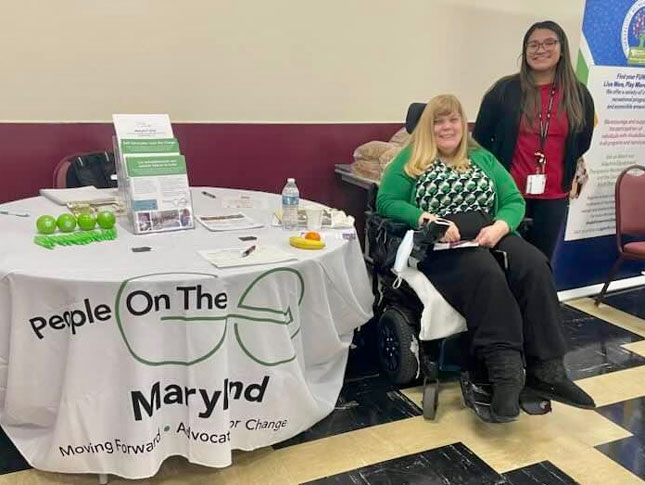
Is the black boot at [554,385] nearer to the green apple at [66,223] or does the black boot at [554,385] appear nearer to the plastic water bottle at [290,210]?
the plastic water bottle at [290,210]

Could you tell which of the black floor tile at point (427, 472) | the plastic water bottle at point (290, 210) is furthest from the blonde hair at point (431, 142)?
the black floor tile at point (427, 472)

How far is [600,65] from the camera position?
375 centimetres

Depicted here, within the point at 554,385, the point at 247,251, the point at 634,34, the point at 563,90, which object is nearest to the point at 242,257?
the point at 247,251

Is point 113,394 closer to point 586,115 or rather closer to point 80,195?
point 80,195

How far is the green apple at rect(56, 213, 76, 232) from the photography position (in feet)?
6.77

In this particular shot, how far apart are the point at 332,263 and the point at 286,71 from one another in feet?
4.87

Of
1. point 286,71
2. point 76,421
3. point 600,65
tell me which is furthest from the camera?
point 600,65

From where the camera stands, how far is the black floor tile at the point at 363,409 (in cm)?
231

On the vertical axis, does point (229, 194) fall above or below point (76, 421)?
above

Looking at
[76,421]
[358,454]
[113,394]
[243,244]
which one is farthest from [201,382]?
[358,454]

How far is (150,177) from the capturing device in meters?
2.09

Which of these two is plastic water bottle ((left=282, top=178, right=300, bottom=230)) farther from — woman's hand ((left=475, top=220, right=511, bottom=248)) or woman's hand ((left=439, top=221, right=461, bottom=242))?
woman's hand ((left=475, top=220, right=511, bottom=248))

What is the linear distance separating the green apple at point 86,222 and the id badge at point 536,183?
194 centimetres

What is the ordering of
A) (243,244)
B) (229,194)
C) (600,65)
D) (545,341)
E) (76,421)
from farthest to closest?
1. (600,65)
2. (229,194)
3. (545,341)
4. (243,244)
5. (76,421)
